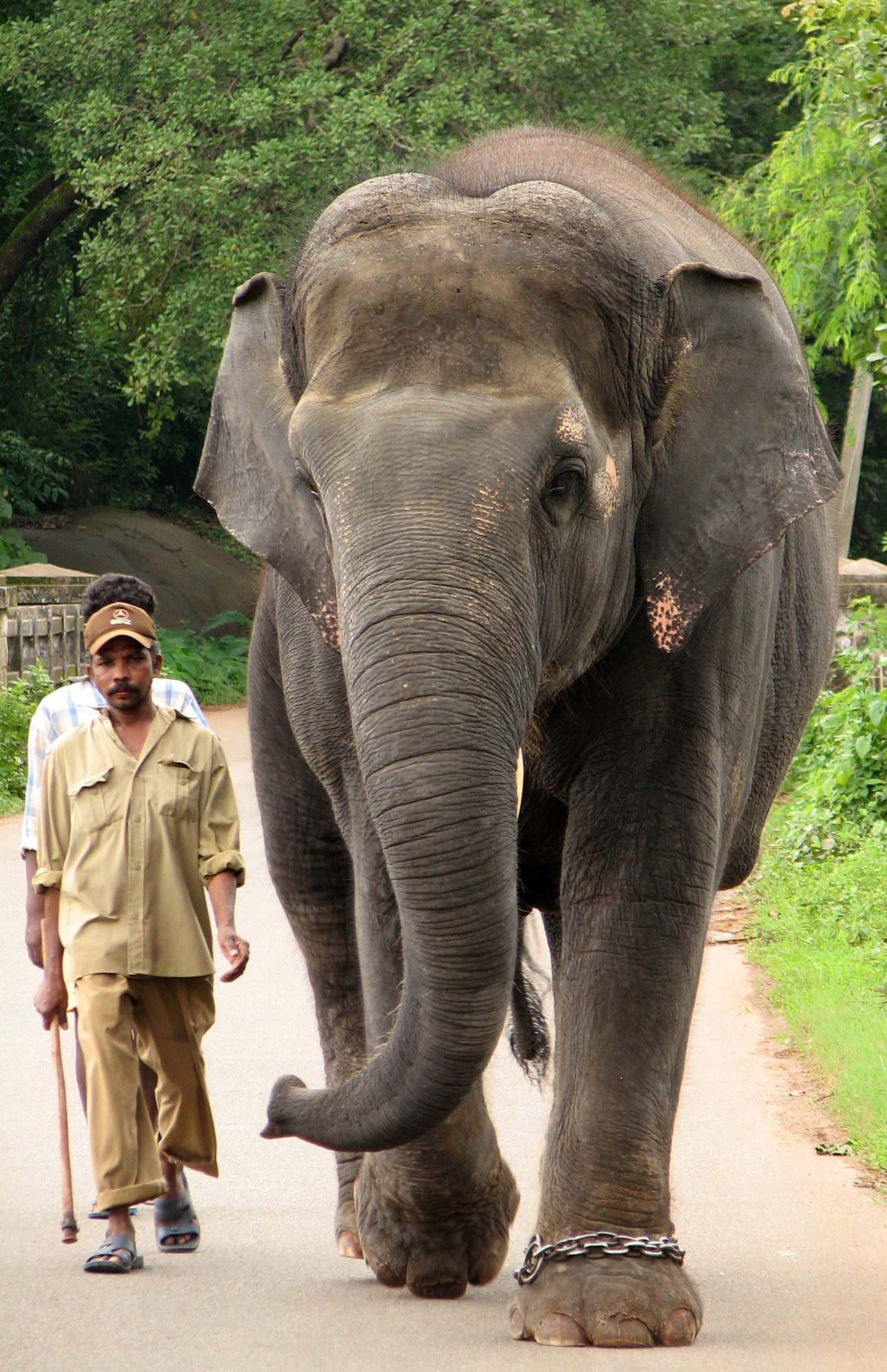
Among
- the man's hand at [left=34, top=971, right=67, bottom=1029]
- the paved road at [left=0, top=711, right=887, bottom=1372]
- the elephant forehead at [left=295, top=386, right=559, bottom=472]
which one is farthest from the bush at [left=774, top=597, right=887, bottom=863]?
the elephant forehead at [left=295, top=386, right=559, bottom=472]

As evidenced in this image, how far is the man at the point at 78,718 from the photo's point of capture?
4691 mm

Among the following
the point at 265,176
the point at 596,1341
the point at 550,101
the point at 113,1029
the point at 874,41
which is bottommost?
the point at 596,1341

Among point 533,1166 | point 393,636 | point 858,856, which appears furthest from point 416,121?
point 393,636

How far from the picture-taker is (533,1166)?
17.6 ft

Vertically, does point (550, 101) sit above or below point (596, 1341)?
above

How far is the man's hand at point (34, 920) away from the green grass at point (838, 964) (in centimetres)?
253

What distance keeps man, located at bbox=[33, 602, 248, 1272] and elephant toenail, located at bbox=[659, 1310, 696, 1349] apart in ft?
4.61

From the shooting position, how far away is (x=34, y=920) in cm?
473

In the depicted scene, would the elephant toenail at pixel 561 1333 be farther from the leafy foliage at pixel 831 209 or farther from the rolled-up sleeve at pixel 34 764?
the leafy foliage at pixel 831 209

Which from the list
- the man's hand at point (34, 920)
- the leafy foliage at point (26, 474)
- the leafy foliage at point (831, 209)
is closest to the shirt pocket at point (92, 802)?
the man's hand at point (34, 920)

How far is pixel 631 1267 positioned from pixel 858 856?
18.9 feet

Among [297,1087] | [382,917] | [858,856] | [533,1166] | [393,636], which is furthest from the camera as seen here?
[858,856]

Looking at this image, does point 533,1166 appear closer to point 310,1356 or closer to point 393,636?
point 310,1356

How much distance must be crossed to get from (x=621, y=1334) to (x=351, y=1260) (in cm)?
111
